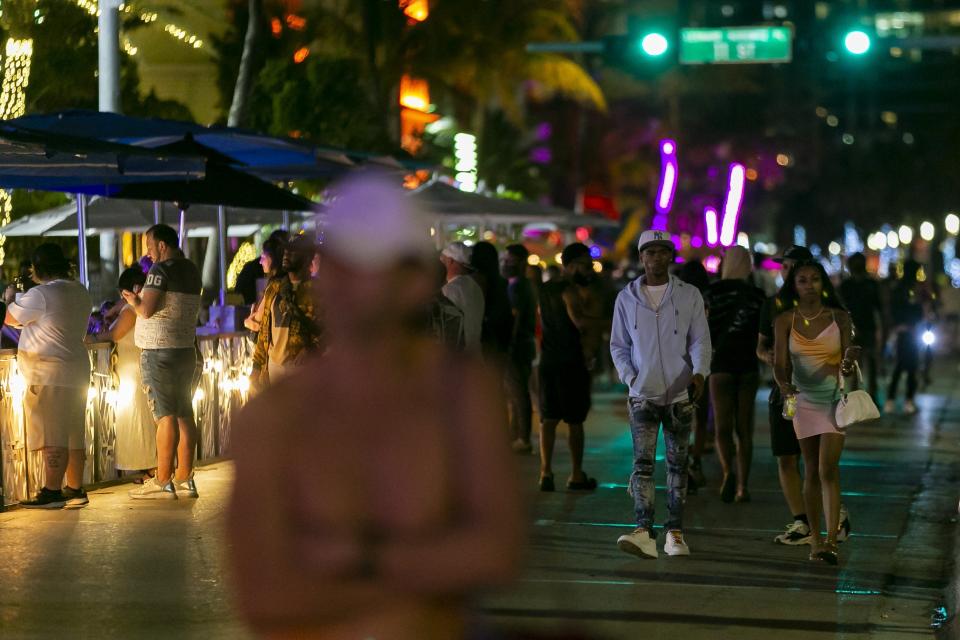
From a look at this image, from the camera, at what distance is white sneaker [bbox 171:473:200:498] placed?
37.4 ft

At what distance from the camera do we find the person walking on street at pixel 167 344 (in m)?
10.9

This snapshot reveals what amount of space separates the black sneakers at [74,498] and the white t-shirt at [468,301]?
2.83 m

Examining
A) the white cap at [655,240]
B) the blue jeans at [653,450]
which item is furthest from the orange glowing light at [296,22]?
the blue jeans at [653,450]

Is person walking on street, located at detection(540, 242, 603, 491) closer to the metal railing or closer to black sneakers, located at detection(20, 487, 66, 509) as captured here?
the metal railing

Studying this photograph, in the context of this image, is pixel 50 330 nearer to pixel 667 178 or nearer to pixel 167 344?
pixel 167 344

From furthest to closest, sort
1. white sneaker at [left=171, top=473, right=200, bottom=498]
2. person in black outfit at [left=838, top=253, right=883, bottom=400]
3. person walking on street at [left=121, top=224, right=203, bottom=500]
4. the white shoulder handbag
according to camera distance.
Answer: person in black outfit at [left=838, top=253, right=883, bottom=400] < white sneaker at [left=171, top=473, right=200, bottom=498] < person walking on street at [left=121, top=224, right=203, bottom=500] < the white shoulder handbag

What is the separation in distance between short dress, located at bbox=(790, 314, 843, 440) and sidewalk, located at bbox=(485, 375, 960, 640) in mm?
818

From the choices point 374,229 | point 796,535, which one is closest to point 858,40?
point 796,535

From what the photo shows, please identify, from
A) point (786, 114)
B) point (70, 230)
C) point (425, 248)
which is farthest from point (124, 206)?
point (786, 114)

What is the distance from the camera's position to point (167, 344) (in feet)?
36.2

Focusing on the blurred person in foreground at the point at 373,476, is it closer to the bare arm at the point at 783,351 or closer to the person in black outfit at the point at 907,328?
the bare arm at the point at 783,351

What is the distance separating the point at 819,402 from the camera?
29.4 feet

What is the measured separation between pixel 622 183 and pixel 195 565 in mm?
55629

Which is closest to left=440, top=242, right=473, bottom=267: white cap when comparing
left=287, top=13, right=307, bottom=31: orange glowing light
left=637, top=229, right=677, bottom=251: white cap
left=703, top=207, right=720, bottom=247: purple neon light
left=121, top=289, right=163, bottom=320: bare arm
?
left=121, top=289, right=163, bottom=320: bare arm
